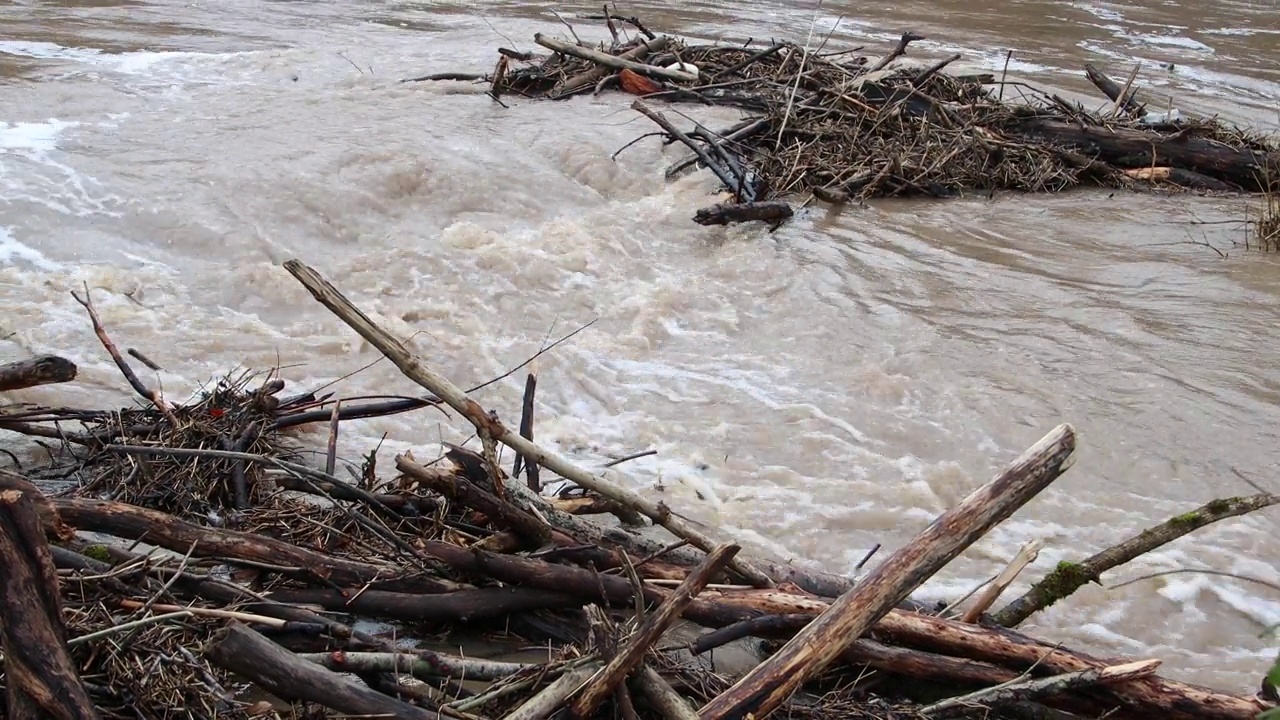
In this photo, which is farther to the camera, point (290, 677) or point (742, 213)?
point (742, 213)

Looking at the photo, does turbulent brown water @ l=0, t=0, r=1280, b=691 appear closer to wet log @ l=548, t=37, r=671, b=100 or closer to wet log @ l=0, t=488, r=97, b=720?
wet log @ l=548, t=37, r=671, b=100

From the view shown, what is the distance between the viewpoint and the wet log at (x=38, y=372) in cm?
276

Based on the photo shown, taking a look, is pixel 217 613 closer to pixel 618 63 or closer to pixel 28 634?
pixel 28 634

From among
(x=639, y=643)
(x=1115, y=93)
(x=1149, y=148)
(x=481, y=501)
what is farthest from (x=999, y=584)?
(x=1115, y=93)

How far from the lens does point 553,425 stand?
5051 mm

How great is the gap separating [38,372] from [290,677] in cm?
111

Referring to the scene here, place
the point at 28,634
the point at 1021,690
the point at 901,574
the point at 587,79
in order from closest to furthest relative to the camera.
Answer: the point at 28,634
the point at 901,574
the point at 1021,690
the point at 587,79

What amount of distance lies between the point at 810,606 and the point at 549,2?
1534cm

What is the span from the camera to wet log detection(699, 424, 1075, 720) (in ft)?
7.89

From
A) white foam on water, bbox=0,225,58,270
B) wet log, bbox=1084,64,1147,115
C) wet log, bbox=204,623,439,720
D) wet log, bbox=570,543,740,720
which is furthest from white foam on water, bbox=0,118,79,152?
wet log, bbox=1084,64,1147,115

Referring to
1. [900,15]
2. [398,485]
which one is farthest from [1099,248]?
[900,15]

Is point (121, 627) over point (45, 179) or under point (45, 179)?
over

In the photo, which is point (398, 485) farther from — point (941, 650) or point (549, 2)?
point (549, 2)

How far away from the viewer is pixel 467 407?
8.98ft
